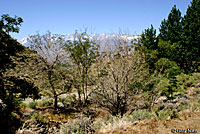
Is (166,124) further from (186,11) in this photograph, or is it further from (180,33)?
(186,11)

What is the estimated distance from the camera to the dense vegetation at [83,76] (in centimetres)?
580

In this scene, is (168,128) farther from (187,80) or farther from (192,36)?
(192,36)

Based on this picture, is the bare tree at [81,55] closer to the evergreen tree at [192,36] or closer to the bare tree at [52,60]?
the bare tree at [52,60]

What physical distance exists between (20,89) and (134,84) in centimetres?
553

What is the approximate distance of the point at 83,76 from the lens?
793 centimetres

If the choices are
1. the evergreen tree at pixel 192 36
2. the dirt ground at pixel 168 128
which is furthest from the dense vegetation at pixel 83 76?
the evergreen tree at pixel 192 36

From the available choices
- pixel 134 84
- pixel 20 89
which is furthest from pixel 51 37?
pixel 134 84

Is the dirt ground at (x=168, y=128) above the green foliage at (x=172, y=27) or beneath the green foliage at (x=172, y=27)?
beneath

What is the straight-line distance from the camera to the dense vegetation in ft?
19.0

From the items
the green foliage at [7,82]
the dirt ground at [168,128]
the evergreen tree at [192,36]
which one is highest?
the evergreen tree at [192,36]

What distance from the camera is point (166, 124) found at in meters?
3.88

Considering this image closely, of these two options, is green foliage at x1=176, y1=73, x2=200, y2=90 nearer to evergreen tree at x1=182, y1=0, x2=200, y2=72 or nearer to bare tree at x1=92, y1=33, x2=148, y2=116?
evergreen tree at x1=182, y1=0, x2=200, y2=72

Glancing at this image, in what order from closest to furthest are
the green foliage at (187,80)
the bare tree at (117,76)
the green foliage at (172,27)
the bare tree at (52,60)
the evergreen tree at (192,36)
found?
the bare tree at (117,76)
the bare tree at (52,60)
the green foliage at (187,80)
the evergreen tree at (192,36)
the green foliage at (172,27)

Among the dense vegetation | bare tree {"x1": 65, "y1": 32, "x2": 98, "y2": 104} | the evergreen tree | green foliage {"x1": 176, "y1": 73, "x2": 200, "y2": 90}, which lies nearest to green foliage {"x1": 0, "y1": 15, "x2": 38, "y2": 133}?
the dense vegetation
